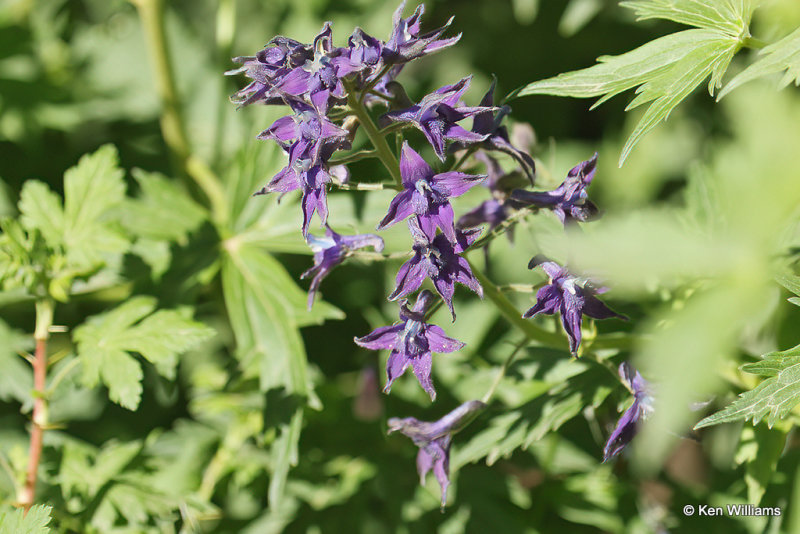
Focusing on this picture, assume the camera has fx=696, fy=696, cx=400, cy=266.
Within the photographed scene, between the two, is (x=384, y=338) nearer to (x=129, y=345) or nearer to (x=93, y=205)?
(x=129, y=345)

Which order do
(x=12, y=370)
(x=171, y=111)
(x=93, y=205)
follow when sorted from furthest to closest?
(x=171, y=111) → (x=12, y=370) → (x=93, y=205)

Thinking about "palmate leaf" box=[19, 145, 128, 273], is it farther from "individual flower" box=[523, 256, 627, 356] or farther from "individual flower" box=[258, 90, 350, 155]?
"individual flower" box=[523, 256, 627, 356]

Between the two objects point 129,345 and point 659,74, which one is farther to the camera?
point 129,345

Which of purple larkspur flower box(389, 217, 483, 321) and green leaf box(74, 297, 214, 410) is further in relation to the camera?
green leaf box(74, 297, 214, 410)

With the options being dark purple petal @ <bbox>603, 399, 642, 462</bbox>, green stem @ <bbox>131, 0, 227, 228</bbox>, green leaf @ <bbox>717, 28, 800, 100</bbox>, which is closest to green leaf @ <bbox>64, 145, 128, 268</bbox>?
green stem @ <bbox>131, 0, 227, 228</bbox>

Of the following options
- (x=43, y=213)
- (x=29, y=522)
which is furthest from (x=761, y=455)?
(x=43, y=213)

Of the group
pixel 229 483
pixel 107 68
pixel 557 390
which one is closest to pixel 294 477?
pixel 229 483
